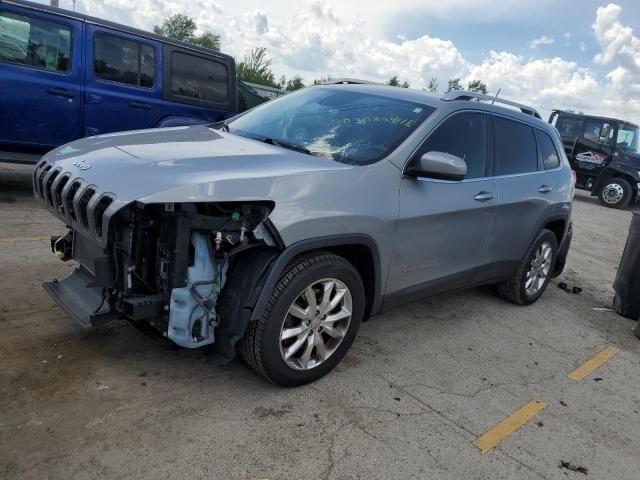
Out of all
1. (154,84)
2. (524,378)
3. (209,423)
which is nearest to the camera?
(209,423)

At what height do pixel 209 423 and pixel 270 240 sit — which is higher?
pixel 270 240

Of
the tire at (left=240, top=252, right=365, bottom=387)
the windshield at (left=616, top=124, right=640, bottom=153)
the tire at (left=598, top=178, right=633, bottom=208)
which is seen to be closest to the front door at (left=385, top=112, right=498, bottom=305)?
the tire at (left=240, top=252, right=365, bottom=387)

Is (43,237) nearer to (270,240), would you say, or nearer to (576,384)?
(270,240)

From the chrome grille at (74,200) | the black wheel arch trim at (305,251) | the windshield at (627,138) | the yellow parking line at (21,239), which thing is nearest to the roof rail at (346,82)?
the black wheel arch trim at (305,251)

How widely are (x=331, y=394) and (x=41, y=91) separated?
524 cm

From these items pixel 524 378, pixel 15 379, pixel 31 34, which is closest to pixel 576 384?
pixel 524 378

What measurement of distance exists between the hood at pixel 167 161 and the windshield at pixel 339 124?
21cm

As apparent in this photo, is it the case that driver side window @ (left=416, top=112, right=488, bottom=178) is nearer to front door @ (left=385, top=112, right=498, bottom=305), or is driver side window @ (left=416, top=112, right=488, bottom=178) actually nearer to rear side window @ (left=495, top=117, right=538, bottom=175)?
front door @ (left=385, top=112, right=498, bottom=305)

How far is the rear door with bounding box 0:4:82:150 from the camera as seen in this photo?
240 inches

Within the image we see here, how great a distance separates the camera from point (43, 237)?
5.18 m

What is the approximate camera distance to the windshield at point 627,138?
15953 mm

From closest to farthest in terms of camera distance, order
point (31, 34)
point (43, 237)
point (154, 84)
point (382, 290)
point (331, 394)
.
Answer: point (331, 394), point (382, 290), point (43, 237), point (31, 34), point (154, 84)

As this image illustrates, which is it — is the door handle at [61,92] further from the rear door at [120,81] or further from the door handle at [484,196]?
the door handle at [484,196]

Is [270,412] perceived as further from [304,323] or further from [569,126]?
[569,126]
